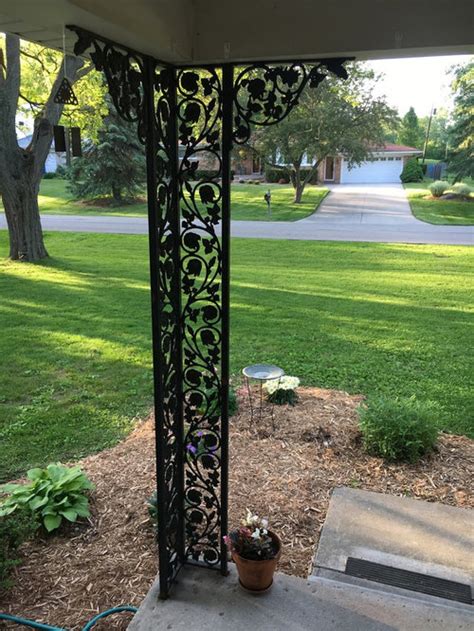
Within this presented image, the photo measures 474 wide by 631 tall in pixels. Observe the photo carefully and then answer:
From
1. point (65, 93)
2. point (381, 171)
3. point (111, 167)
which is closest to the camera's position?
point (65, 93)

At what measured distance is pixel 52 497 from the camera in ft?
9.71

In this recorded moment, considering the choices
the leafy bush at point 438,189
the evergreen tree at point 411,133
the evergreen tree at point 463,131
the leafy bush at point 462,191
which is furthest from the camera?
the evergreen tree at point 411,133

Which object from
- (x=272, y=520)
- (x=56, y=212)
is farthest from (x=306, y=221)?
(x=272, y=520)

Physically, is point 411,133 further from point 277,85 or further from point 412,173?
point 277,85

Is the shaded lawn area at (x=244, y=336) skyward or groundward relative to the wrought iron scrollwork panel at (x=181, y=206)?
groundward

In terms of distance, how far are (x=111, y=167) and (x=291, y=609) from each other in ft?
70.0

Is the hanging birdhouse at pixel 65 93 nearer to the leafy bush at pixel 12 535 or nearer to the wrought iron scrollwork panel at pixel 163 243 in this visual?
the wrought iron scrollwork panel at pixel 163 243

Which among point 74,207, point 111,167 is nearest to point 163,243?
point 111,167

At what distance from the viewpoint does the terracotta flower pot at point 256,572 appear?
226cm

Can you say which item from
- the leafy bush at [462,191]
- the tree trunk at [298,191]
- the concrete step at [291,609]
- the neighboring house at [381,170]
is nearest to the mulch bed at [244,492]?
the concrete step at [291,609]

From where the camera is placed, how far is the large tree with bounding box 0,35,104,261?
9.44 metres

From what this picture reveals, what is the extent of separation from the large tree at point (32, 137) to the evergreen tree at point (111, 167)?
9484mm

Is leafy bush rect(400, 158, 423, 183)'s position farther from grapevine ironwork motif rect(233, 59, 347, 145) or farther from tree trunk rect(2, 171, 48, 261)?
grapevine ironwork motif rect(233, 59, 347, 145)

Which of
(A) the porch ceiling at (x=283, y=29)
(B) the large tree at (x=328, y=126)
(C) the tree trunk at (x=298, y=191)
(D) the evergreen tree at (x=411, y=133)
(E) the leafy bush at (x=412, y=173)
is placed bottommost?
(C) the tree trunk at (x=298, y=191)
